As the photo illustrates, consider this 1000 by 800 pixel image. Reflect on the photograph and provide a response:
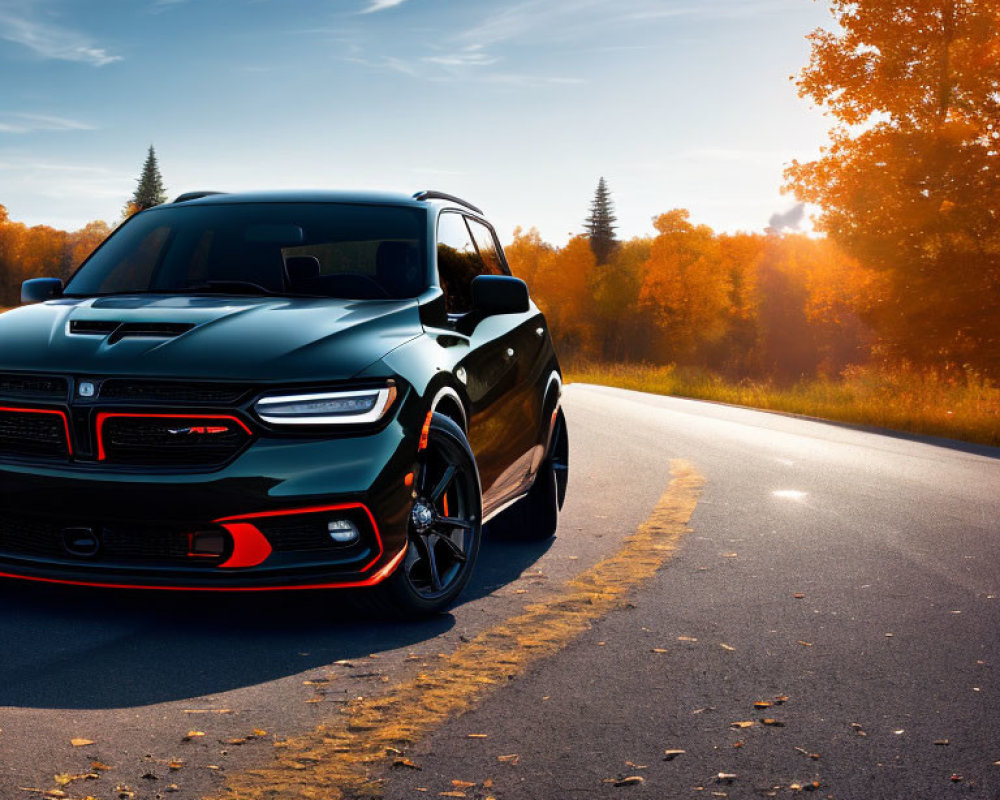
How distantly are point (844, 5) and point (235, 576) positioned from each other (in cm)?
2678

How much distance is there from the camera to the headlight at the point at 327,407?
14.0ft

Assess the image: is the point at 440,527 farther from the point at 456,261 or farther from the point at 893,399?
the point at 893,399

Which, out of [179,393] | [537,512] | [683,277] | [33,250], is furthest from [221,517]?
[33,250]

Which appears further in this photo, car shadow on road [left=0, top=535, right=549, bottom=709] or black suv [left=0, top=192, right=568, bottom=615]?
black suv [left=0, top=192, right=568, bottom=615]

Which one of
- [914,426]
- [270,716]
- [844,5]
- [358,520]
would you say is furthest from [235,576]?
[844,5]

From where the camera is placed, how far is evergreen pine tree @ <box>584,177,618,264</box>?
Result: 111562 mm

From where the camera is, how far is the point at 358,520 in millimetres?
4383

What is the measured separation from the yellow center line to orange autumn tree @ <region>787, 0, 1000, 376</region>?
64.7 feet

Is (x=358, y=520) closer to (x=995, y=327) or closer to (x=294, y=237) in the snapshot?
(x=294, y=237)

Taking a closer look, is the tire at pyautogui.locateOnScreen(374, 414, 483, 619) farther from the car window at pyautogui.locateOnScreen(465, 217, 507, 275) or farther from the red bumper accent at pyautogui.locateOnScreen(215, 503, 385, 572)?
the car window at pyautogui.locateOnScreen(465, 217, 507, 275)

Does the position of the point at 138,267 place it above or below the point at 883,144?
below

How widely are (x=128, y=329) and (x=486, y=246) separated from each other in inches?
124

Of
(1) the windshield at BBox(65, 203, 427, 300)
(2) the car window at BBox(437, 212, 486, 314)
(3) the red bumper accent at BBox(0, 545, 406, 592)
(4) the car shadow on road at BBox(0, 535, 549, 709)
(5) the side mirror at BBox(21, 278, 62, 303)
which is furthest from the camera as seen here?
(5) the side mirror at BBox(21, 278, 62, 303)

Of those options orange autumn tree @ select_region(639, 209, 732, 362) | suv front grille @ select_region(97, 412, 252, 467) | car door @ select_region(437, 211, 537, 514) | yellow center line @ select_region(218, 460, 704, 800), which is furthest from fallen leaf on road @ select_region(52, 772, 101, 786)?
orange autumn tree @ select_region(639, 209, 732, 362)
